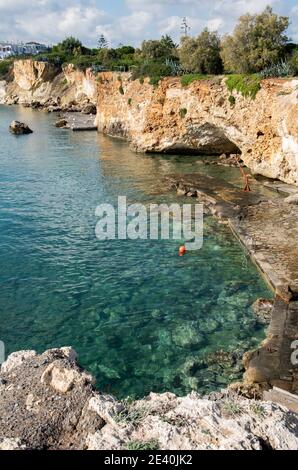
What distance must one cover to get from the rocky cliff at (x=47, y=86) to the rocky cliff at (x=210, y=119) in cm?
4229

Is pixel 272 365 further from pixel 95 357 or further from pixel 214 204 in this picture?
pixel 214 204

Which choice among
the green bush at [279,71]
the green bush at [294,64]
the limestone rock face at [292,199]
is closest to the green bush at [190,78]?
the green bush at [279,71]

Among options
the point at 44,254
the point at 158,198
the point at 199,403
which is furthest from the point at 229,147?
the point at 199,403

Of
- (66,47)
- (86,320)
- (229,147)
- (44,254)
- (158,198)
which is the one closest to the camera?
(86,320)

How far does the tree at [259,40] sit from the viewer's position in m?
37.3

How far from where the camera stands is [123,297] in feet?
58.3

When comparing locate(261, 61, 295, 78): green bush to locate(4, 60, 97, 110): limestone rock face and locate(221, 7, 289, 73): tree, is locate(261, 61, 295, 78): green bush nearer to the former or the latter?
locate(221, 7, 289, 73): tree

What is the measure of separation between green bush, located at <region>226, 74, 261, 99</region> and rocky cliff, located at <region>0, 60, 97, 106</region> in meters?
61.6

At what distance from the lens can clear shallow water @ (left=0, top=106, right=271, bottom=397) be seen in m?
13.8

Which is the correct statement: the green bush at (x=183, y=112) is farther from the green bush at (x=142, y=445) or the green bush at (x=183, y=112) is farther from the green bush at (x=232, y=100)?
the green bush at (x=142, y=445)

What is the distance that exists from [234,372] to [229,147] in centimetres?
3385

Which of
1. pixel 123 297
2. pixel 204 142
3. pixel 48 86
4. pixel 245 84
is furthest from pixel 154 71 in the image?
pixel 48 86

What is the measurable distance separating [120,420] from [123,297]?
34.1 ft

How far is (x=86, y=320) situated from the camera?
16.2 meters
